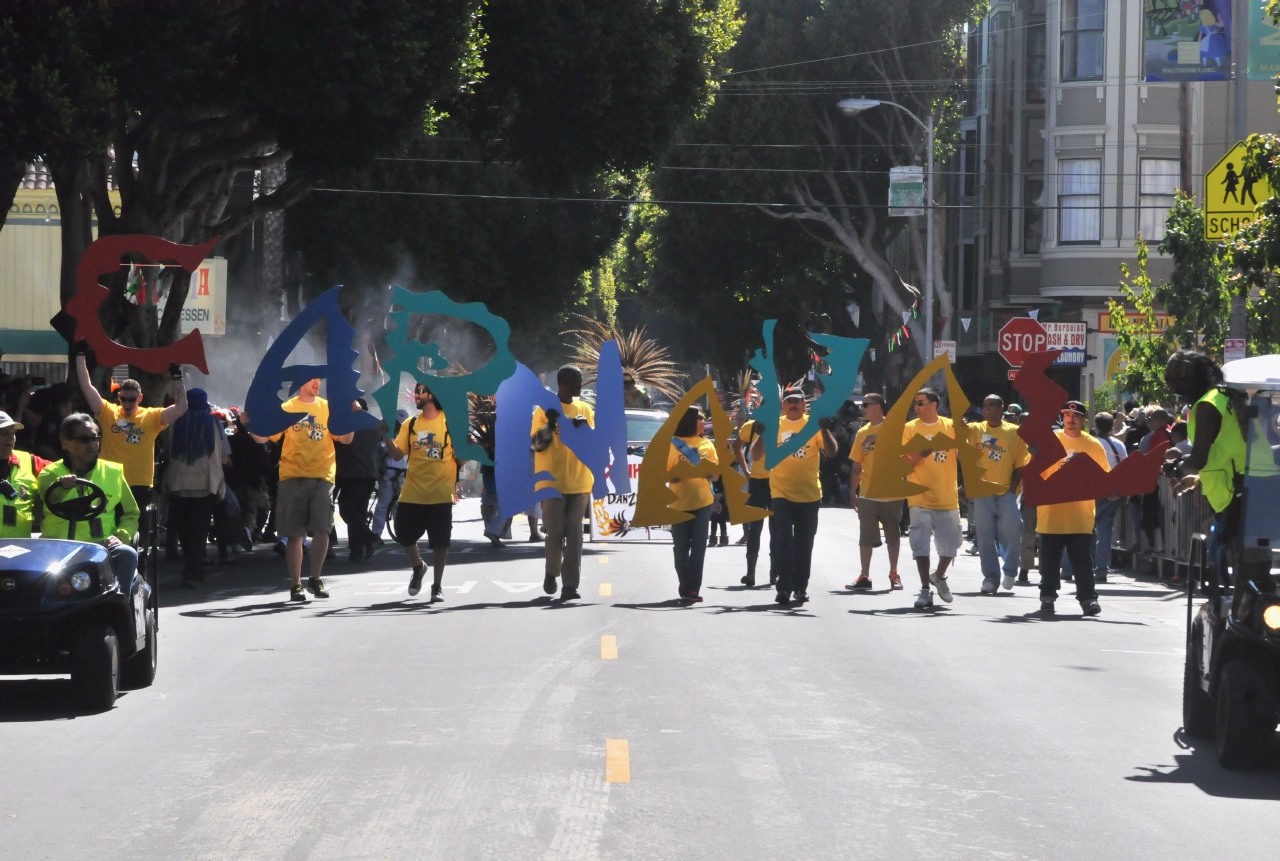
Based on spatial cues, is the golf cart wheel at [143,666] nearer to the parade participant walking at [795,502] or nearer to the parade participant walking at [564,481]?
the parade participant walking at [564,481]

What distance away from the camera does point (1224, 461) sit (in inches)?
339

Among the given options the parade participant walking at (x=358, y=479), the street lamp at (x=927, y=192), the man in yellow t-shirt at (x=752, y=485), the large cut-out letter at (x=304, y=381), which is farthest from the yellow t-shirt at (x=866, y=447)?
the street lamp at (x=927, y=192)

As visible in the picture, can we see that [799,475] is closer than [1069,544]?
No

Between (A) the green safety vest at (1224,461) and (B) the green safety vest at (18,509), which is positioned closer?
(A) the green safety vest at (1224,461)

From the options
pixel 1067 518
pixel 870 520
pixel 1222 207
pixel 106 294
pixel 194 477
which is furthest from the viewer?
pixel 1222 207

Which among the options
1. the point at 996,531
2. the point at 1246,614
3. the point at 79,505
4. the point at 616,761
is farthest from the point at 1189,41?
the point at 616,761

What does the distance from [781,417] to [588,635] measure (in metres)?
3.66

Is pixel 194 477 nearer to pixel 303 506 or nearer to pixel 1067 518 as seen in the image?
pixel 303 506

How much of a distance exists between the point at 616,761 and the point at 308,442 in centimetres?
763

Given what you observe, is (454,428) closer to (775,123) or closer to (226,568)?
(226,568)

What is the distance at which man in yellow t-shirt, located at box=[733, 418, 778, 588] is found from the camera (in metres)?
16.6

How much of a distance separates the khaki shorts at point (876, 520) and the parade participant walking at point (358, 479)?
508 cm

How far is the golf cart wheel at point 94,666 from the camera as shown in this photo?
30.8ft

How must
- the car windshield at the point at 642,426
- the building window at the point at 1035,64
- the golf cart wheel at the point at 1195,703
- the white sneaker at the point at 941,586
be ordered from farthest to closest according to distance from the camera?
the building window at the point at 1035,64, the car windshield at the point at 642,426, the white sneaker at the point at 941,586, the golf cart wheel at the point at 1195,703
